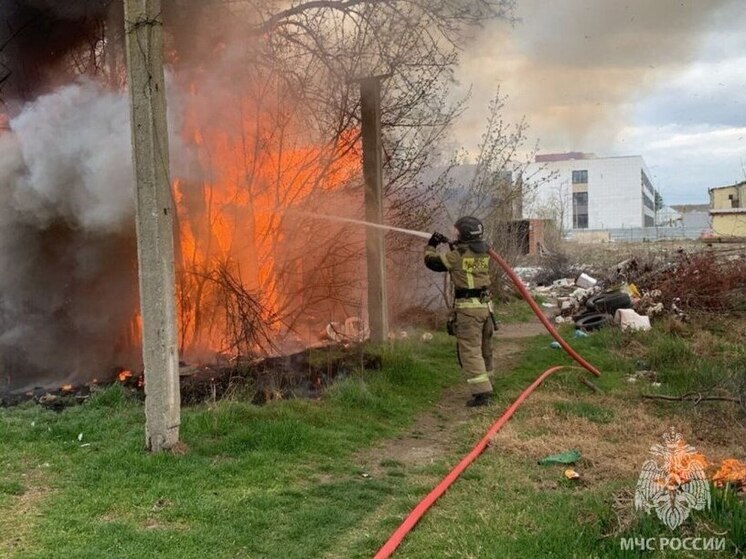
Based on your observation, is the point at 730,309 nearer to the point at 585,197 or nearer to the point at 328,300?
the point at 328,300

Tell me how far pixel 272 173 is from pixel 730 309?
7.84 m

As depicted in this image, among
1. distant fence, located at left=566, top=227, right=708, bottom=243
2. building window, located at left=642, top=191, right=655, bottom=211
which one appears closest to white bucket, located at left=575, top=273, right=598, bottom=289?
distant fence, located at left=566, top=227, right=708, bottom=243

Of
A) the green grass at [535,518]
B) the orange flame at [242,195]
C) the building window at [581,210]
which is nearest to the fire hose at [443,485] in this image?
the green grass at [535,518]

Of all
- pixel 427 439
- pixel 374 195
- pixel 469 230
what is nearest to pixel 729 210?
pixel 374 195

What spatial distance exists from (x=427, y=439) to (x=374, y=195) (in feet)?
11.7

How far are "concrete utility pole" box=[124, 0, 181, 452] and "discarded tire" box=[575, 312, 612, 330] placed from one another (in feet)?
24.3

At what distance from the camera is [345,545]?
3311 mm

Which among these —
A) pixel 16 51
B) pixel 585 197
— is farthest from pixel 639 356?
pixel 585 197

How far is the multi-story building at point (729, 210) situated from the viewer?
83.3 ft

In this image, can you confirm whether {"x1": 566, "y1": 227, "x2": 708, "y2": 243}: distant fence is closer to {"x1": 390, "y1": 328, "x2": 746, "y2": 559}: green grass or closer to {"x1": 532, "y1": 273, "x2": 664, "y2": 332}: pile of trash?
{"x1": 532, "y1": 273, "x2": 664, "y2": 332}: pile of trash

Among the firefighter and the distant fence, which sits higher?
the distant fence

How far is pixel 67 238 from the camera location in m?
7.61

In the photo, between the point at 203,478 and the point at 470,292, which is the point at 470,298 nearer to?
the point at 470,292

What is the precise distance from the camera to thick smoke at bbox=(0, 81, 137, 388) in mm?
7023
